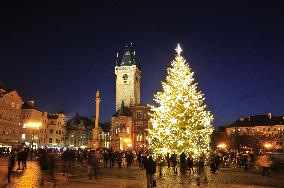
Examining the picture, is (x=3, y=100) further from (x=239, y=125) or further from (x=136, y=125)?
(x=239, y=125)

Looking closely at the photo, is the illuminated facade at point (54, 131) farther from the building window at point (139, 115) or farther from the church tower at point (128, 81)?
the building window at point (139, 115)

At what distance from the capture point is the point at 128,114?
112500mm

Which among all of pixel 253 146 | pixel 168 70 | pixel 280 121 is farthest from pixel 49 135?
pixel 168 70

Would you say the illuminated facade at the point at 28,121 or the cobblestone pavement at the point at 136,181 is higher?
the illuminated facade at the point at 28,121

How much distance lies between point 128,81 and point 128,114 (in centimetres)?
1500

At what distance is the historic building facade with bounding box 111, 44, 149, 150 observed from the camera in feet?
359

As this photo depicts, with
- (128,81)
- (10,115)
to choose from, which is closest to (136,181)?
(10,115)

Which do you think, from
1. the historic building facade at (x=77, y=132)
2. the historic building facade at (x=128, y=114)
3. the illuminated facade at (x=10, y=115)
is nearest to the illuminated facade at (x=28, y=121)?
the illuminated facade at (x=10, y=115)

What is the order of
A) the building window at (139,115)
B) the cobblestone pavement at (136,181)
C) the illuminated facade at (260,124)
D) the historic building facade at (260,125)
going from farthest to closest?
the illuminated facade at (260,124)
the historic building facade at (260,125)
the building window at (139,115)
the cobblestone pavement at (136,181)

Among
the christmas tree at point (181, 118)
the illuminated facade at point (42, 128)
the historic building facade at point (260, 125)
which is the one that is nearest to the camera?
the christmas tree at point (181, 118)

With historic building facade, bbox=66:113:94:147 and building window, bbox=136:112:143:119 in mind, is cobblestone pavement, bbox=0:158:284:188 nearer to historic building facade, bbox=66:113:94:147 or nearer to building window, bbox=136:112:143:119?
building window, bbox=136:112:143:119

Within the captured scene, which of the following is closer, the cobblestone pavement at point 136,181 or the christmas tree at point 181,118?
the cobblestone pavement at point 136,181

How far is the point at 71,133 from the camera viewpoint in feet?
453

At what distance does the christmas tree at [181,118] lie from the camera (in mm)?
36719
